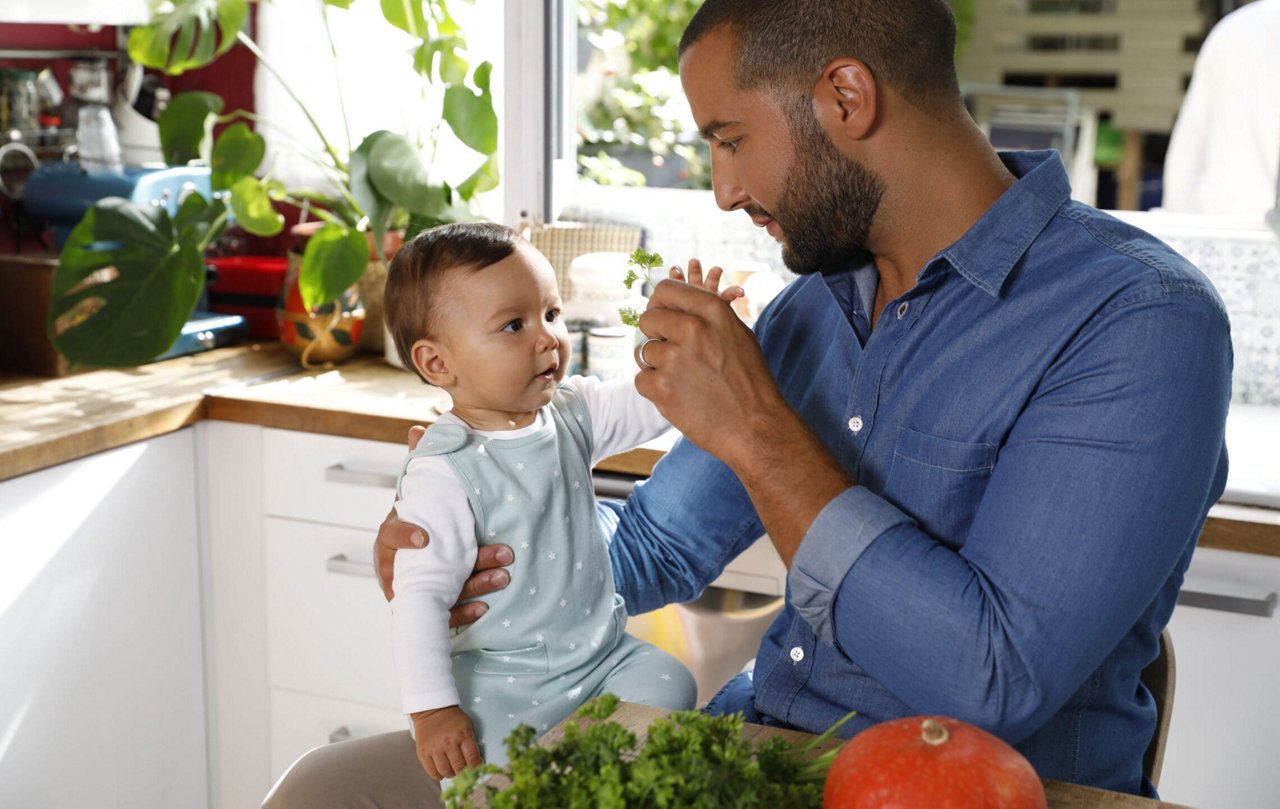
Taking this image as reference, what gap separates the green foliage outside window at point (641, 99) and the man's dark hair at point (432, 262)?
179 cm

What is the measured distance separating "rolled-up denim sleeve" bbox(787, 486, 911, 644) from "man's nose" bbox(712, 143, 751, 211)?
37 cm

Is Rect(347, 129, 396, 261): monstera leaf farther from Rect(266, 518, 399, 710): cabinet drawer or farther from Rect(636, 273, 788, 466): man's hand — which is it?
Rect(636, 273, 788, 466): man's hand

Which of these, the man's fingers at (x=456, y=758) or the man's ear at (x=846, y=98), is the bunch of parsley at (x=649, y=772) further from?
the man's ear at (x=846, y=98)

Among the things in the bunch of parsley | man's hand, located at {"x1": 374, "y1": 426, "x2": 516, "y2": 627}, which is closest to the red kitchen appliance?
man's hand, located at {"x1": 374, "y1": 426, "x2": 516, "y2": 627}

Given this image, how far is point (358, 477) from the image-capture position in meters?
2.19

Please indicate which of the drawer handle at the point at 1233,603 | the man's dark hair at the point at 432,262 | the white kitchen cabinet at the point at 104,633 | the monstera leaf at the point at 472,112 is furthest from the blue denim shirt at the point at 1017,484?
the white kitchen cabinet at the point at 104,633

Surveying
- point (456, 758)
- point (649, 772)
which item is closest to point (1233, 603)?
point (456, 758)

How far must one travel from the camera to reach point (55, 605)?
2.08 meters

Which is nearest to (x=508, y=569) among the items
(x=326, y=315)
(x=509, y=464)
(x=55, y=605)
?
(x=509, y=464)

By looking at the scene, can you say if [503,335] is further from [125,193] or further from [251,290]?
[251,290]

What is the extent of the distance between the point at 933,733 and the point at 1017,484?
0.40 meters

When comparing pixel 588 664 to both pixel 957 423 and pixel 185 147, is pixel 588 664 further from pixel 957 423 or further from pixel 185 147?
pixel 185 147

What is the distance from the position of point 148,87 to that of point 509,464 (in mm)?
1973

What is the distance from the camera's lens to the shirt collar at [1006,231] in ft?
3.95
